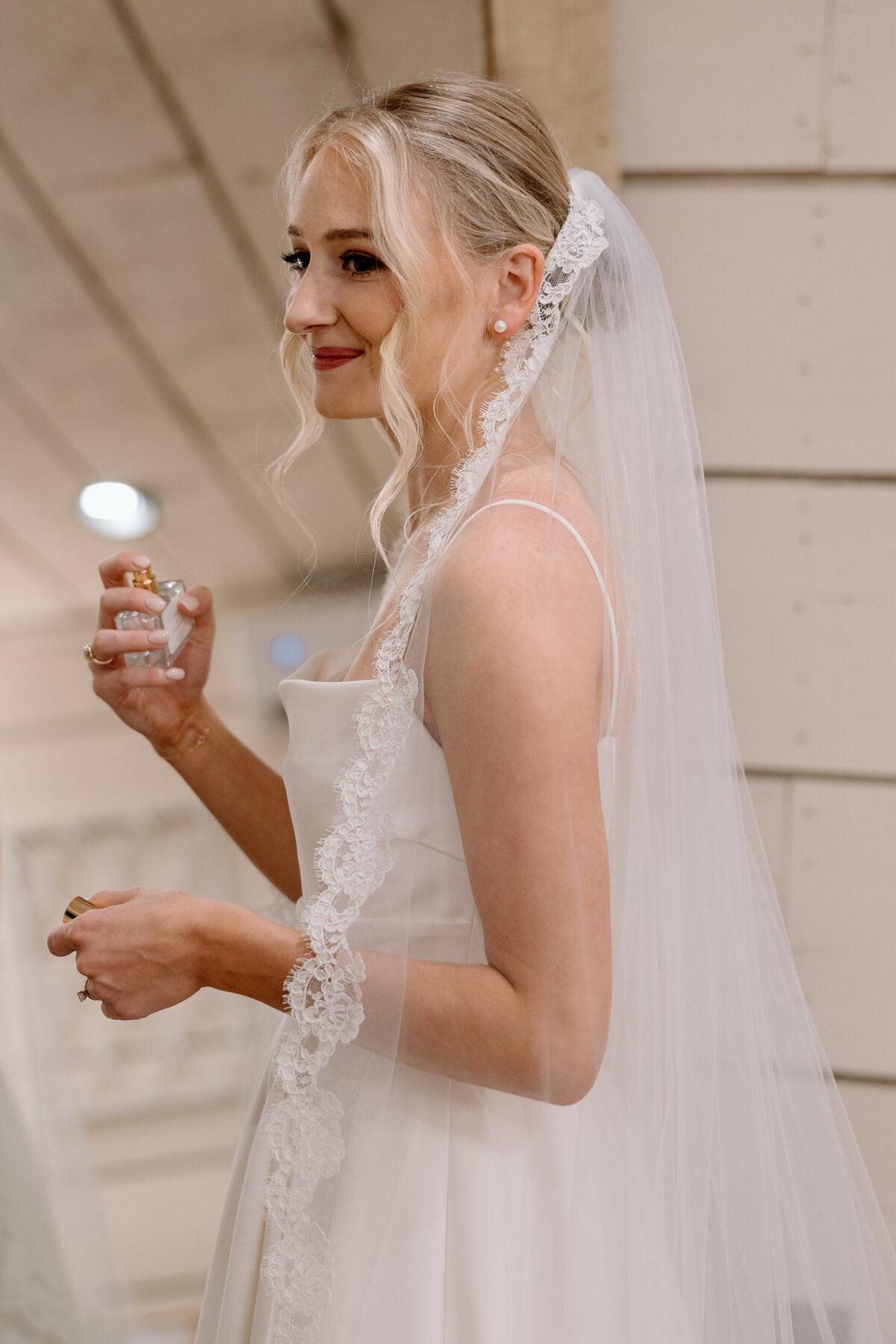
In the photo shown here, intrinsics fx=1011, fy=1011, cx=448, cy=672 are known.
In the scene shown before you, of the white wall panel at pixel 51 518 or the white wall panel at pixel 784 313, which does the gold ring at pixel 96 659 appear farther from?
the white wall panel at pixel 784 313

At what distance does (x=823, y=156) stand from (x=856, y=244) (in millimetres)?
112

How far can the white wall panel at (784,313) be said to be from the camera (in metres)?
1.24

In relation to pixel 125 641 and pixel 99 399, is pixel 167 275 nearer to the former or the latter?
pixel 99 399

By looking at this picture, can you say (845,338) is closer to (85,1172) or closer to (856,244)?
(856,244)

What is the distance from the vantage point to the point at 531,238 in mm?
853

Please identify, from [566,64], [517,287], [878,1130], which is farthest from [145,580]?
[878,1130]

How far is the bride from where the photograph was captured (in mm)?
693

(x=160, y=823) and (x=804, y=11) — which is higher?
(x=804, y=11)

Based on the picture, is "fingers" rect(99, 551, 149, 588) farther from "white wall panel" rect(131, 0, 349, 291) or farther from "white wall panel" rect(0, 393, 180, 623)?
"white wall panel" rect(131, 0, 349, 291)

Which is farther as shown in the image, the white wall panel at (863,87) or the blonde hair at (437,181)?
the white wall panel at (863,87)

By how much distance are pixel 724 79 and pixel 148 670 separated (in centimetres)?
98

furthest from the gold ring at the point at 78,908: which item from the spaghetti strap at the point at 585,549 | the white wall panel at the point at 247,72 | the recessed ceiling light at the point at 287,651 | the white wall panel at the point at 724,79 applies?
the white wall panel at the point at 724,79

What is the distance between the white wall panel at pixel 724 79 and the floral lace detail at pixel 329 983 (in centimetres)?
70

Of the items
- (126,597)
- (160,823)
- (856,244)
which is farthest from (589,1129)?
(856,244)
